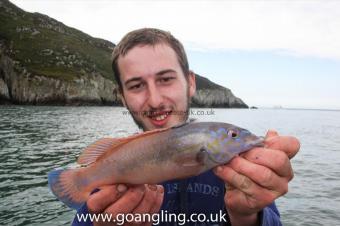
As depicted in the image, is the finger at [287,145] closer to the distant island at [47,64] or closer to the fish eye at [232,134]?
the fish eye at [232,134]

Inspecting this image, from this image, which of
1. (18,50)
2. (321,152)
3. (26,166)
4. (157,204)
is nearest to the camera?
(157,204)

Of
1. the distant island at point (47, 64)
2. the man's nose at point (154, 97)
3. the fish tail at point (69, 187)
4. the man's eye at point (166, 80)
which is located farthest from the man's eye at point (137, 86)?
the distant island at point (47, 64)

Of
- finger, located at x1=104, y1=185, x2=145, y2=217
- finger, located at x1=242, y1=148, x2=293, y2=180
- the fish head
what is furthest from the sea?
A: finger, located at x1=242, y1=148, x2=293, y2=180

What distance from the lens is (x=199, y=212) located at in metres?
4.86

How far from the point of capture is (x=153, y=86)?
5.05m

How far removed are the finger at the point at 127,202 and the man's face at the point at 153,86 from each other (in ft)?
5.06

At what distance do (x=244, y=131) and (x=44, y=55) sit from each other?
4789 inches

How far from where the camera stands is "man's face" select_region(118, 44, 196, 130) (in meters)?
5.05

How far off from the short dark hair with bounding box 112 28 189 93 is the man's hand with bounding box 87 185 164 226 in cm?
226

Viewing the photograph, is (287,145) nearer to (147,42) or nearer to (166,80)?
(166,80)

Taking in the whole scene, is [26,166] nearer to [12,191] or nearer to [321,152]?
[12,191]

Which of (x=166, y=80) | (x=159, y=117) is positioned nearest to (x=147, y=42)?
(x=166, y=80)

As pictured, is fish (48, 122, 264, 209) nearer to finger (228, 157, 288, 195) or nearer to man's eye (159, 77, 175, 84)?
finger (228, 157, 288, 195)

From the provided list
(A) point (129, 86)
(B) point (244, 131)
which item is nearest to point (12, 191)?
(A) point (129, 86)
